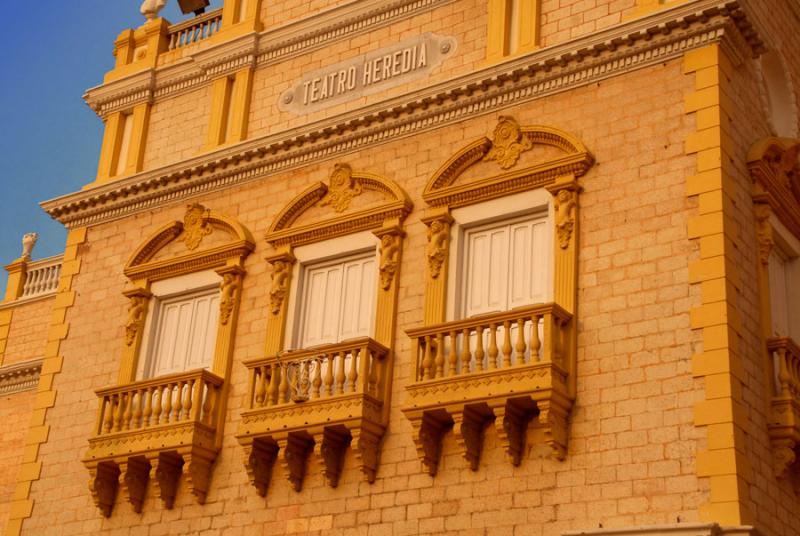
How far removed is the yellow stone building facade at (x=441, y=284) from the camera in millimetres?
15258

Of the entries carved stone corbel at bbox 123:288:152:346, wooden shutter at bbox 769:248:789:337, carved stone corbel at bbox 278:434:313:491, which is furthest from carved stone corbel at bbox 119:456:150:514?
wooden shutter at bbox 769:248:789:337

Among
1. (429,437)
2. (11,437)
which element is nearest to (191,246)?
(429,437)

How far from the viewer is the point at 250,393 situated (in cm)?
1809

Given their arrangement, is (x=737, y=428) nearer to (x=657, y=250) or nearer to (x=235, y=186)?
(x=657, y=250)

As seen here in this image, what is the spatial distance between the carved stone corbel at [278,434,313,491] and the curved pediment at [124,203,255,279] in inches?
138

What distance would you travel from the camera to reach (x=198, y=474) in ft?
60.2

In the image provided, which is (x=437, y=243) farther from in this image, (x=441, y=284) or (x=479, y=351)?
(x=479, y=351)

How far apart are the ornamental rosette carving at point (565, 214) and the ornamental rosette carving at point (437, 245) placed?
172 centimetres

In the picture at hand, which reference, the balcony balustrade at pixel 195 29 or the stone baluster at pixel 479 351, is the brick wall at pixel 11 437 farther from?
the stone baluster at pixel 479 351

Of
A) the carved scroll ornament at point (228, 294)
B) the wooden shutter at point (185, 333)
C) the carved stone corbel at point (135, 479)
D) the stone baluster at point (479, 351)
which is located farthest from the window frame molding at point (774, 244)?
the carved stone corbel at point (135, 479)

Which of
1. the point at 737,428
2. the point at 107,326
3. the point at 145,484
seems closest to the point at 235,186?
the point at 107,326

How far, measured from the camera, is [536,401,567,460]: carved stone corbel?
1524 centimetres

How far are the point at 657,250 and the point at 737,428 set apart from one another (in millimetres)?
2527

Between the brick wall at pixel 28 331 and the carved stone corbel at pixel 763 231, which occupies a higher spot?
the brick wall at pixel 28 331
